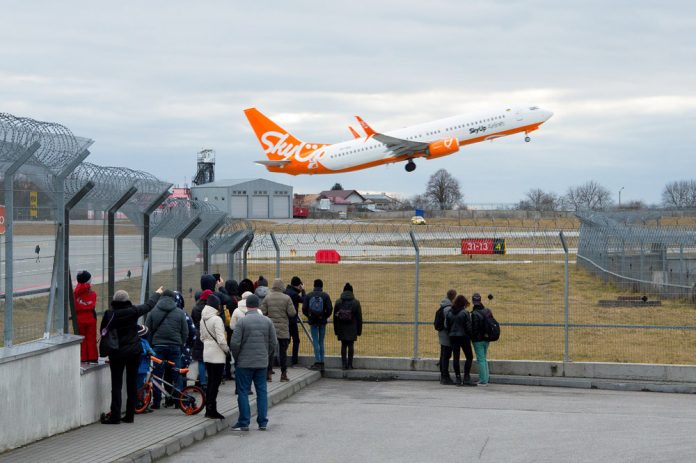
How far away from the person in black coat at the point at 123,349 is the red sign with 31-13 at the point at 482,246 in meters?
8.39

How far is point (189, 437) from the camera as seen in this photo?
33.7 feet

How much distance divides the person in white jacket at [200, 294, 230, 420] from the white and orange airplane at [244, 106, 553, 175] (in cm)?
4560

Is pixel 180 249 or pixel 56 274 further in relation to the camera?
pixel 180 249

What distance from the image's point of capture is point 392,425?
11562mm

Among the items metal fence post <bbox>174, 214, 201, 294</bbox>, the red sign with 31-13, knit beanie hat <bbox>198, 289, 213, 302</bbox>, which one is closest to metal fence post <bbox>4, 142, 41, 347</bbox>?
knit beanie hat <bbox>198, 289, 213, 302</bbox>

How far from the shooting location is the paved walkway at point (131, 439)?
353 inches

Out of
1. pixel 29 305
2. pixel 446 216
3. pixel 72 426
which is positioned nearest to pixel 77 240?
pixel 29 305

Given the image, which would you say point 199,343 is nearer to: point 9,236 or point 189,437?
point 189,437

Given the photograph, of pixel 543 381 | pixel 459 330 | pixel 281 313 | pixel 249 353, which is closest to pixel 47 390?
pixel 249 353

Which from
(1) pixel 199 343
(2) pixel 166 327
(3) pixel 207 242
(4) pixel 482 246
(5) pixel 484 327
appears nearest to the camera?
(2) pixel 166 327

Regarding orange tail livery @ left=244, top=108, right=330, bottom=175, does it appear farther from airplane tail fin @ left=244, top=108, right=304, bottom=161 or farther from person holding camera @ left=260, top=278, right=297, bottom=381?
person holding camera @ left=260, top=278, right=297, bottom=381

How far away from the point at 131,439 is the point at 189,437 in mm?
657

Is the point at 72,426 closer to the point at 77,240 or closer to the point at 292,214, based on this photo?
the point at 77,240

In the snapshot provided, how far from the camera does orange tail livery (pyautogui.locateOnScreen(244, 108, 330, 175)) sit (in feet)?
200
